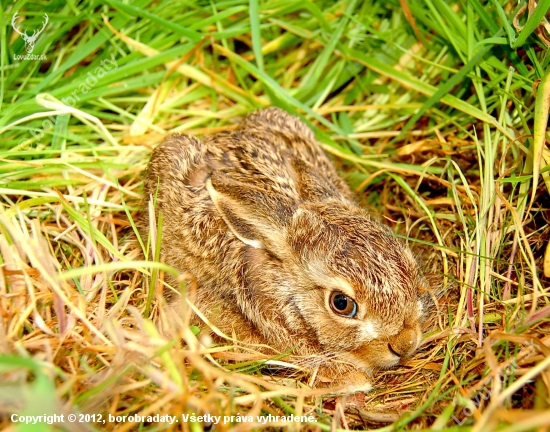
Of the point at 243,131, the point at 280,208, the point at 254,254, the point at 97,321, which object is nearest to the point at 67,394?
the point at 97,321

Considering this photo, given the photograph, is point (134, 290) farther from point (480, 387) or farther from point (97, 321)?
point (480, 387)

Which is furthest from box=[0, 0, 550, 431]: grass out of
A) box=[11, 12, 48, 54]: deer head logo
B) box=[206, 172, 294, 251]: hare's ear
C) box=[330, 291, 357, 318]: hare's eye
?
box=[206, 172, 294, 251]: hare's ear

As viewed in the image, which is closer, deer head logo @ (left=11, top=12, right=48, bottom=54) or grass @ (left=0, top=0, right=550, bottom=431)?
grass @ (left=0, top=0, right=550, bottom=431)

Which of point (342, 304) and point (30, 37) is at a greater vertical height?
point (30, 37)

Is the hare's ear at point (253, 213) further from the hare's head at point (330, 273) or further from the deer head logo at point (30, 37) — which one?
the deer head logo at point (30, 37)

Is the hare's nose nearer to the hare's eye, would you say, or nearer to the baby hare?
the baby hare

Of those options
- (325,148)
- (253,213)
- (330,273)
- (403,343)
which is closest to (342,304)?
(330,273)

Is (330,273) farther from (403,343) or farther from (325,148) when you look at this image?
(325,148)

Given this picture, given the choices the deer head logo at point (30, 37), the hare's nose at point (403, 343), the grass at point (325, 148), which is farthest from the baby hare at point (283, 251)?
the deer head logo at point (30, 37)
